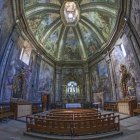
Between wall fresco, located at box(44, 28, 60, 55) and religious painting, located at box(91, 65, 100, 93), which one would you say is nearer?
religious painting, located at box(91, 65, 100, 93)

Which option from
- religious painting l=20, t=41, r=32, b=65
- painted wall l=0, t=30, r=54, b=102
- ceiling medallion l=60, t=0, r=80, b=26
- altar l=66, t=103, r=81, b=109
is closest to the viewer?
painted wall l=0, t=30, r=54, b=102

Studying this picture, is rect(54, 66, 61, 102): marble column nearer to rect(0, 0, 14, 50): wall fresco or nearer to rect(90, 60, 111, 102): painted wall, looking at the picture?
rect(90, 60, 111, 102): painted wall

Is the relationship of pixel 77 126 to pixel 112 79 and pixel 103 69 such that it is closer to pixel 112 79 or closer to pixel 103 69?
pixel 112 79

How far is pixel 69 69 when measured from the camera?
28953mm

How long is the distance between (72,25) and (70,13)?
5.65ft

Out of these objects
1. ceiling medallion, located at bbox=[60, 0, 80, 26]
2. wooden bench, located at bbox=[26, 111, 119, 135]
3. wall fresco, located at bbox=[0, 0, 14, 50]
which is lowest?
wooden bench, located at bbox=[26, 111, 119, 135]

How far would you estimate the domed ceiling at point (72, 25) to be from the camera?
19.5 meters

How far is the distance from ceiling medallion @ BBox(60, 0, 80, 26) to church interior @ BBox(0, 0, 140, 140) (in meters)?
0.14

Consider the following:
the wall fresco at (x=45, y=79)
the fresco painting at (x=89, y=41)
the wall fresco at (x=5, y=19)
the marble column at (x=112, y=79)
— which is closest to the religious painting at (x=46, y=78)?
the wall fresco at (x=45, y=79)

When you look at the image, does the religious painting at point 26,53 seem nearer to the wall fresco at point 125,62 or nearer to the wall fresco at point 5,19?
the wall fresco at point 5,19

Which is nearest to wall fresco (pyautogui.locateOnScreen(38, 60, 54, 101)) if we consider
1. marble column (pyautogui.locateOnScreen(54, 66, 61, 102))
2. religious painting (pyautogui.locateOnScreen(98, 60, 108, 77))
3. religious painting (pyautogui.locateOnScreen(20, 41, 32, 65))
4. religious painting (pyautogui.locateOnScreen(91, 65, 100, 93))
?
marble column (pyautogui.locateOnScreen(54, 66, 61, 102))

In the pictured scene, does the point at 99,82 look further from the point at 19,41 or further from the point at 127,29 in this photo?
the point at 19,41

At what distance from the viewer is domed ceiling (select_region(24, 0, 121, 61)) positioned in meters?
19.5

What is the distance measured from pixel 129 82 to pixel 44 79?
12.0 m
